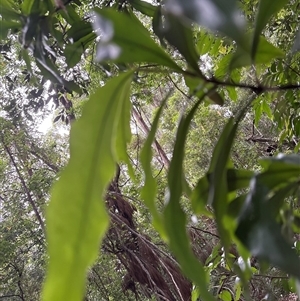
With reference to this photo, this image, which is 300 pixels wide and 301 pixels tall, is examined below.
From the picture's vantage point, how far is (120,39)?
9.1 inches

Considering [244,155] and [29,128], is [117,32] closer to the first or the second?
[29,128]

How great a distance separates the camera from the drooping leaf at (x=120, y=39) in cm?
23

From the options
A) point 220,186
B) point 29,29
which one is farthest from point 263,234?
point 29,29

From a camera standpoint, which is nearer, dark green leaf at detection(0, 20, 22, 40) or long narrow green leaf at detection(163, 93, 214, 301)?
long narrow green leaf at detection(163, 93, 214, 301)

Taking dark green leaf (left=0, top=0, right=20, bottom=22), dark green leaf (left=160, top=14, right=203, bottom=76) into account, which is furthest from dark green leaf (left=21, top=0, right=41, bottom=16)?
dark green leaf (left=160, top=14, right=203, bottom=76)

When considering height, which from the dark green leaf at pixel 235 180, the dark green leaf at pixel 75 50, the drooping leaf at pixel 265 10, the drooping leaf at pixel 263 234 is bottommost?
the drooping leaf at pixel 263 234

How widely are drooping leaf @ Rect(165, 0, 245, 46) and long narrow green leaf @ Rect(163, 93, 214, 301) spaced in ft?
0.20

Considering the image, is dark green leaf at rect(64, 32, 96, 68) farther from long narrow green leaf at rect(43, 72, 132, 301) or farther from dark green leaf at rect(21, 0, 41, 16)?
long narrow green leaf at rect(43, 72, 132, 301)

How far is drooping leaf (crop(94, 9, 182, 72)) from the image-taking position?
0.23 m

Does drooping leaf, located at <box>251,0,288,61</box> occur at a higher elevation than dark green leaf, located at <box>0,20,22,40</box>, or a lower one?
lower

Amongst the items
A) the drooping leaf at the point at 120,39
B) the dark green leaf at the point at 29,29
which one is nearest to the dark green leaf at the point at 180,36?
the drooping leaf at the point at 120,39

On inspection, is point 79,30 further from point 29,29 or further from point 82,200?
point 82,200

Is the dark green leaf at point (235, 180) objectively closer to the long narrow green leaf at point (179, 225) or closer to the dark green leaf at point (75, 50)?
the long narrow green leaf at point (179, 225)

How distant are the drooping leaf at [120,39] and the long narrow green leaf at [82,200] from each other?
0.07 ft
